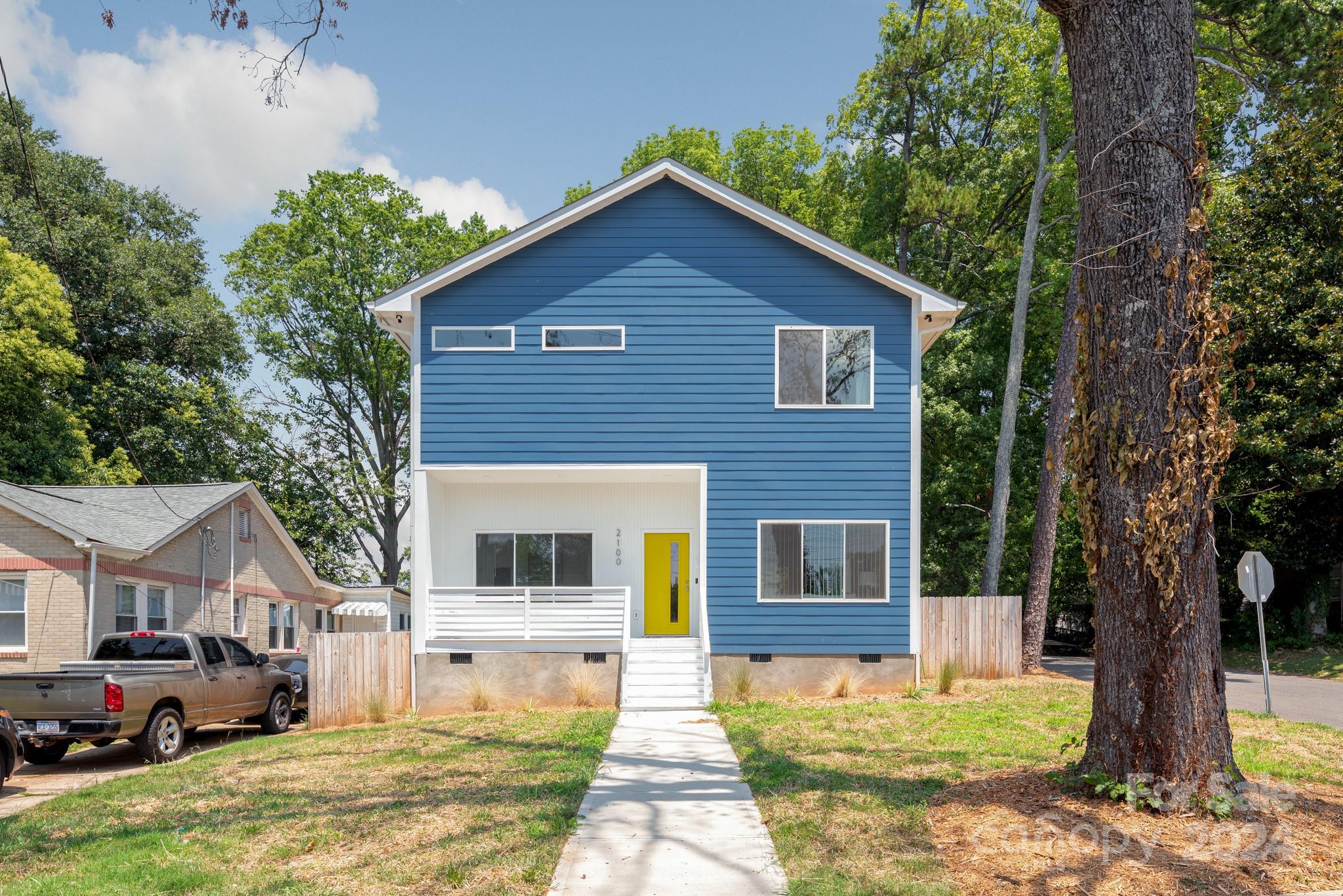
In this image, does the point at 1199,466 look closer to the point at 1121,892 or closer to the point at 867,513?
the point at 1121,892

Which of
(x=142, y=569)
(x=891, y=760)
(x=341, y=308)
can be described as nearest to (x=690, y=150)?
(x=341, y=308)

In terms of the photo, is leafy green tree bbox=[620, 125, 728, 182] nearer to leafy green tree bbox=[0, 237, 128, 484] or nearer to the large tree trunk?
leafy green tree bbox=[0, 237, 128, 484]

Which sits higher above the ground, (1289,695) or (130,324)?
(130,324)

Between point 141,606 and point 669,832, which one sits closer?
point 669,832

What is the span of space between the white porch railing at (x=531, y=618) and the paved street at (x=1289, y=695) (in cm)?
957

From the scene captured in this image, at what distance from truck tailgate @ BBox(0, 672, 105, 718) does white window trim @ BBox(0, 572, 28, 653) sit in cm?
738

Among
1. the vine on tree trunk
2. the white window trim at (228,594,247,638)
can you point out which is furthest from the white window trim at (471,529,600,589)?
the vine on tree trunk

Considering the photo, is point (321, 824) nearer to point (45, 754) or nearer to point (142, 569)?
point (45, 754)

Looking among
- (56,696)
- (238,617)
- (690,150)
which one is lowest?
(238,617)

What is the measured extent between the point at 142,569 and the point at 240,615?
521 centimetres

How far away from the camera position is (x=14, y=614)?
18141 mm

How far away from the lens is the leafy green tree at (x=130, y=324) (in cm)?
3184

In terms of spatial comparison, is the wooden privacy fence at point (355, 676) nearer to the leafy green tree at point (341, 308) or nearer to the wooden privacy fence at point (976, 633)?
the wooden privacy fence at point (976, 633)

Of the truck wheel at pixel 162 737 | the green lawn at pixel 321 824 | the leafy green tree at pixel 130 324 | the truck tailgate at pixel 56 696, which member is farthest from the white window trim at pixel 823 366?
the leafy green tree at pixel 130 324
